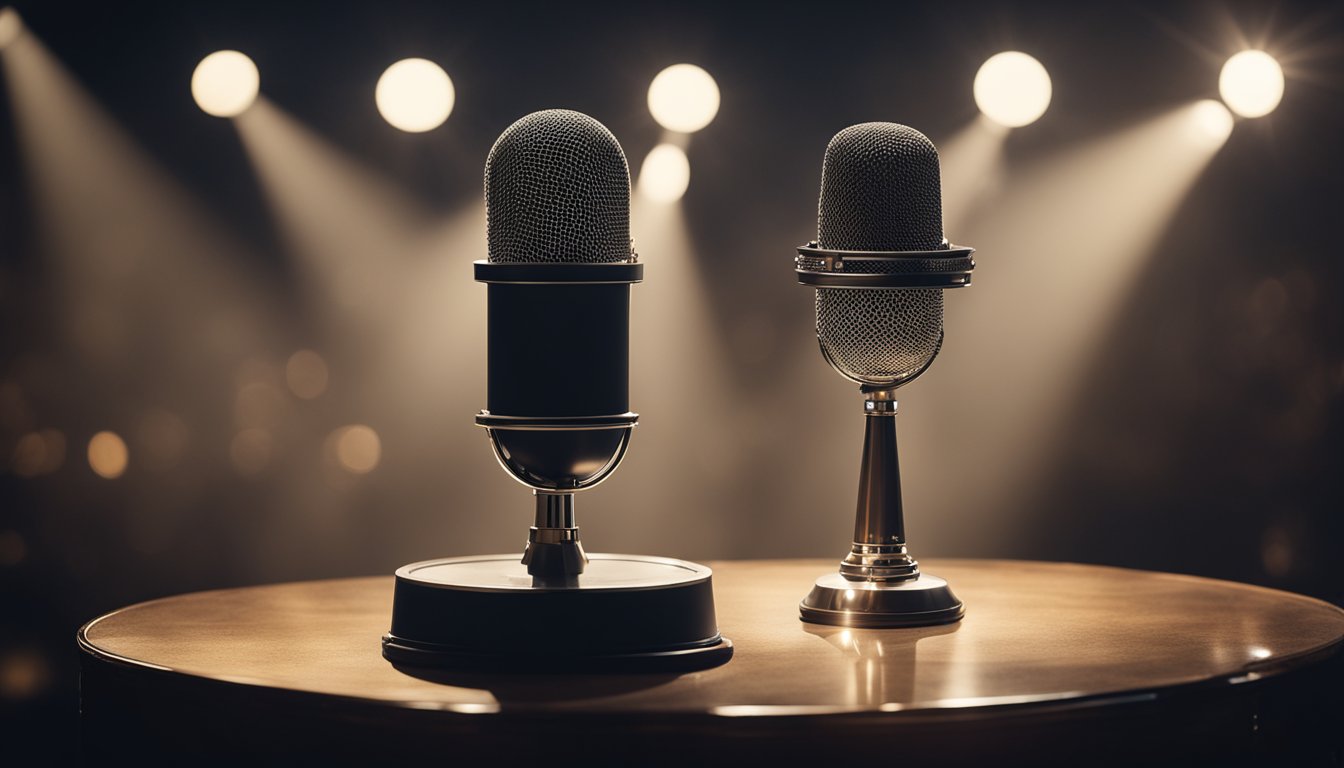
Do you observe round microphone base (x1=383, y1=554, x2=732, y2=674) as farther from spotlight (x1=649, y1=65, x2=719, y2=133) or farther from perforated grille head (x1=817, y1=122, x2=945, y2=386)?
spotlight (x1=649, y1=65, x2=719, y2=133)

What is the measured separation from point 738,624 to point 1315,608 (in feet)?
2.50

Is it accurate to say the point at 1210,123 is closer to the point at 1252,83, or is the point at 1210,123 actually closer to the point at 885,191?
the point at 1252,83

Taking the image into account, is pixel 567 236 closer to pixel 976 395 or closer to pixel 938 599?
pixel 938 599

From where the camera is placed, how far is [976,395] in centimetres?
399

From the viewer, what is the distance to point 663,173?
393 centimetres

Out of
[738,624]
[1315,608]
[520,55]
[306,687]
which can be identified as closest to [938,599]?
[738,624]

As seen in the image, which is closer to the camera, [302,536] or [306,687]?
[306,687]

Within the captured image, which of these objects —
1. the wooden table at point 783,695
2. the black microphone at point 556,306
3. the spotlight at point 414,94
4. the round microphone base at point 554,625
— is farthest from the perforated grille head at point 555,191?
the spotlight at point 414,94

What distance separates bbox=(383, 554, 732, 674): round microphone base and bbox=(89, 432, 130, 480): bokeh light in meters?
2.17

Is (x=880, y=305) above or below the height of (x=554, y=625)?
above

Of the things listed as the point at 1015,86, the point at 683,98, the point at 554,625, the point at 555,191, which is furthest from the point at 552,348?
the point at 1015,86

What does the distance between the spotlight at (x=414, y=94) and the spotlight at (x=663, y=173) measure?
1.62ft

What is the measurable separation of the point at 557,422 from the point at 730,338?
223cm

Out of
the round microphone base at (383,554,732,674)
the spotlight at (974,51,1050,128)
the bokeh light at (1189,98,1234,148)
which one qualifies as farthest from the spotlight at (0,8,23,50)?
the bokeh light at (1189,98,1234,148)
